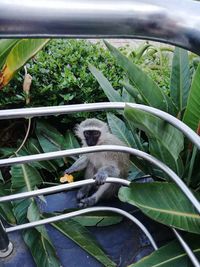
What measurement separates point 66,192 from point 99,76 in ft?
2.39

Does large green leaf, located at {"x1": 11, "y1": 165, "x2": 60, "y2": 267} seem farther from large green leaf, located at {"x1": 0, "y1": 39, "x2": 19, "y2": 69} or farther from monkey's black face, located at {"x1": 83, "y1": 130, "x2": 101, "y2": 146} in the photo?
large green leaf, located at {"x1": 0, "y1": 39, "x2": 19, "y2": 69}

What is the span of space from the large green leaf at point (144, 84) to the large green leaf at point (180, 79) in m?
0.17

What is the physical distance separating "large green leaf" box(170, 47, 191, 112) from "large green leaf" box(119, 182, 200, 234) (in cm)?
67

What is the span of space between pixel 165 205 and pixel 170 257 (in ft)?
0.83

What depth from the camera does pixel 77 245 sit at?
201 centimetres

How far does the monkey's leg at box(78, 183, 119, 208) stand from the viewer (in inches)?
94.3

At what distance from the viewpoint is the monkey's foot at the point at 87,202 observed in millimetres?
2386

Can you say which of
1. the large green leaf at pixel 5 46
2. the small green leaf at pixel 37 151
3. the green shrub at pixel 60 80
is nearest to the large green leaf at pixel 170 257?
the small green leaf at pixel 37 151

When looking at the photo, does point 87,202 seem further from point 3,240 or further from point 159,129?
point 159,129

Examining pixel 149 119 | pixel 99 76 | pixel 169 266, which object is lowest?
pixel 169 266

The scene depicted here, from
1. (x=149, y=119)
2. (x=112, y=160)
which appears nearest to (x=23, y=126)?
(x=112, y=160)

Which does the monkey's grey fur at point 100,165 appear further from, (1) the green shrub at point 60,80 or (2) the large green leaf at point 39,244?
(2) the large green leaf at point 39,244

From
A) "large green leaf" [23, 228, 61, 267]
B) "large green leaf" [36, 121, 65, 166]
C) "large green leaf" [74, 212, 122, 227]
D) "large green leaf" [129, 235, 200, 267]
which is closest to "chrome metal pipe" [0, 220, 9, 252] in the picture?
"large green leaf" [23, 228, 61, 267]

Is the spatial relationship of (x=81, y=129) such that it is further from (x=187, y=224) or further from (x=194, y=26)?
(x=194, y=26)
